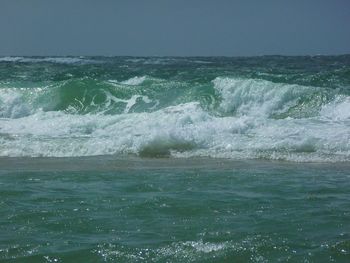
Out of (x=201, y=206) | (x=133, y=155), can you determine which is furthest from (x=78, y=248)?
(x=133, y=155)

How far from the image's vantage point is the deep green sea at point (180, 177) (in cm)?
480

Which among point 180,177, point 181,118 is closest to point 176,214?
point 180,177

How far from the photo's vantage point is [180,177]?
7754mm

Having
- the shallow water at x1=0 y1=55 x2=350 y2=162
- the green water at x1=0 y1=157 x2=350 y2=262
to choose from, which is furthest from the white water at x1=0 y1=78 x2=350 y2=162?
the green water at x1=0 y1=157 x2=350 y2=262

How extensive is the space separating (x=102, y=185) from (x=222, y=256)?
288 cm

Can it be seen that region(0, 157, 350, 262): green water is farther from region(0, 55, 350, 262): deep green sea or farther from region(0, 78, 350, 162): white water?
region(0, 78, 350, 162): white water

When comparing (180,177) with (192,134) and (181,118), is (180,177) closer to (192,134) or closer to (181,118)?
(192,134)

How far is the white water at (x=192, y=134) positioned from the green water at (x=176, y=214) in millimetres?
1711

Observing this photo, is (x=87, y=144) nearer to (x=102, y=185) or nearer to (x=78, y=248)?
(x=102, y=185)

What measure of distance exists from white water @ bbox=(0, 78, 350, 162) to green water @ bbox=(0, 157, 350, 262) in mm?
1711

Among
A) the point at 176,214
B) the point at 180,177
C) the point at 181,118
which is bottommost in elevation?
the point at 181,118

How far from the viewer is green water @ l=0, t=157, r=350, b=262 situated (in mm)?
4648

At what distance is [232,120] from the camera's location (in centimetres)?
1250

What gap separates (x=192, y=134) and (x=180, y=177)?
3567mm
